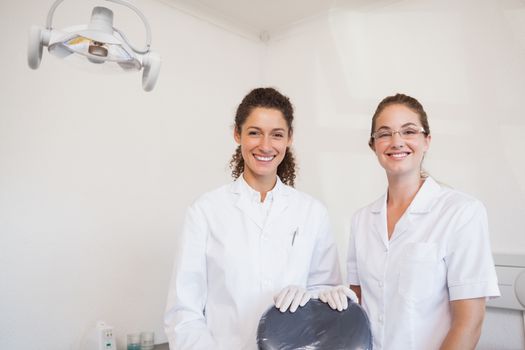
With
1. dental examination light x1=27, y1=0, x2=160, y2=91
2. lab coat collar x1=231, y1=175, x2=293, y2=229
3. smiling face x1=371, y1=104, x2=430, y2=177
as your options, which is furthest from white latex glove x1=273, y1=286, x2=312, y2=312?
dental examination light x1=27, y1=0, x2=160, y2=91

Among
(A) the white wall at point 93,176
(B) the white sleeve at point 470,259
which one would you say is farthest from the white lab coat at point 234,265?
(A) the white wall at point 93,176

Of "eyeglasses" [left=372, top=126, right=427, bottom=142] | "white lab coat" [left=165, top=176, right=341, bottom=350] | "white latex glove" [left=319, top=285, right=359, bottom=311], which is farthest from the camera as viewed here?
"eyeglasses" [left=372, top=126, right=427, bottom=142]

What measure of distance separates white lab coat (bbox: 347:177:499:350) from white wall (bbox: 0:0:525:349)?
97cm

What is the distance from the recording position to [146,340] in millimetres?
2168

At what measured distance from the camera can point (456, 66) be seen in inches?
88.6

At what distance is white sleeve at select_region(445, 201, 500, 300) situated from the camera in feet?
3.81

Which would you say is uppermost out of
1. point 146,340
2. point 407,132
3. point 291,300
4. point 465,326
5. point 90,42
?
point 90,42

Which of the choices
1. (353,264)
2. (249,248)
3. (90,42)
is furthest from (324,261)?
(90,42)

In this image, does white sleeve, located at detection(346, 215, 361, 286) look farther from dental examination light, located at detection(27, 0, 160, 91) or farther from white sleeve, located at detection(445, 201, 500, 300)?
dental examination light, located at detection(27, 0, 160, 91)

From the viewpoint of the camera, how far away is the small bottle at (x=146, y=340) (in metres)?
2.16

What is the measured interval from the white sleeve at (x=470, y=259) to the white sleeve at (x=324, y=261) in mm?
410

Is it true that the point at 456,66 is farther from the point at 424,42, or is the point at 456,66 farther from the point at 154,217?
the point at 154,217

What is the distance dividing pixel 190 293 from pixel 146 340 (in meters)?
1.04

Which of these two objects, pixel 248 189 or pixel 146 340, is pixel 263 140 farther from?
pixel 146 340
